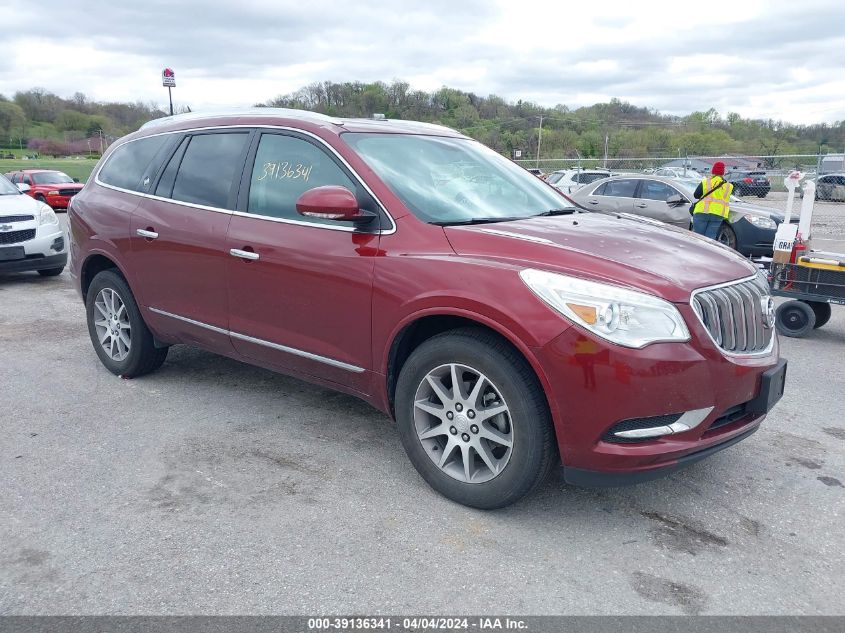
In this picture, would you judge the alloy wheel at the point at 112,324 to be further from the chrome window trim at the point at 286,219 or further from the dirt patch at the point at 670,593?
the dirt patch at the point at 670,593

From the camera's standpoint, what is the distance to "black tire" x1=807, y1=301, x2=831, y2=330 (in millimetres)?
7258

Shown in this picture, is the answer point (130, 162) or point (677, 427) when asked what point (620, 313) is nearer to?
point (677, 427)

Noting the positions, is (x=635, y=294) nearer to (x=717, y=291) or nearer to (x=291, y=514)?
(x=717, y=291)

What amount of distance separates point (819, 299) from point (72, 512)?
6619mm

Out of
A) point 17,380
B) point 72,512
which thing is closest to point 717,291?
point 72,512

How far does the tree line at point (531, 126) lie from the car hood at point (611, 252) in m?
24.7

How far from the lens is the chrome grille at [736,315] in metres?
3.08

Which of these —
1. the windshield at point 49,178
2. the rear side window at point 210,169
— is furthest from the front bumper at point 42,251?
the windshield at point 49,178

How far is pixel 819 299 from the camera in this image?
6.88 meters

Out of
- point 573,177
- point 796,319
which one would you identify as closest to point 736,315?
point 796,319

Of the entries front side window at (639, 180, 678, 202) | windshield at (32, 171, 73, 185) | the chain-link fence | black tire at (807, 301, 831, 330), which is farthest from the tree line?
black tire at (807, 301, 831, 330)

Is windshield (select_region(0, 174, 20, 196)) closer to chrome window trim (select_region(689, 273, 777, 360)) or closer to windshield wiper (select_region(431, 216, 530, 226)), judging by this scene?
windshield wiper (select_region(431, 216, 530, 226))

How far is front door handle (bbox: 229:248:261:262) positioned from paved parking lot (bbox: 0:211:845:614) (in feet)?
3.50

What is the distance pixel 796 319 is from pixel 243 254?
5.62m
